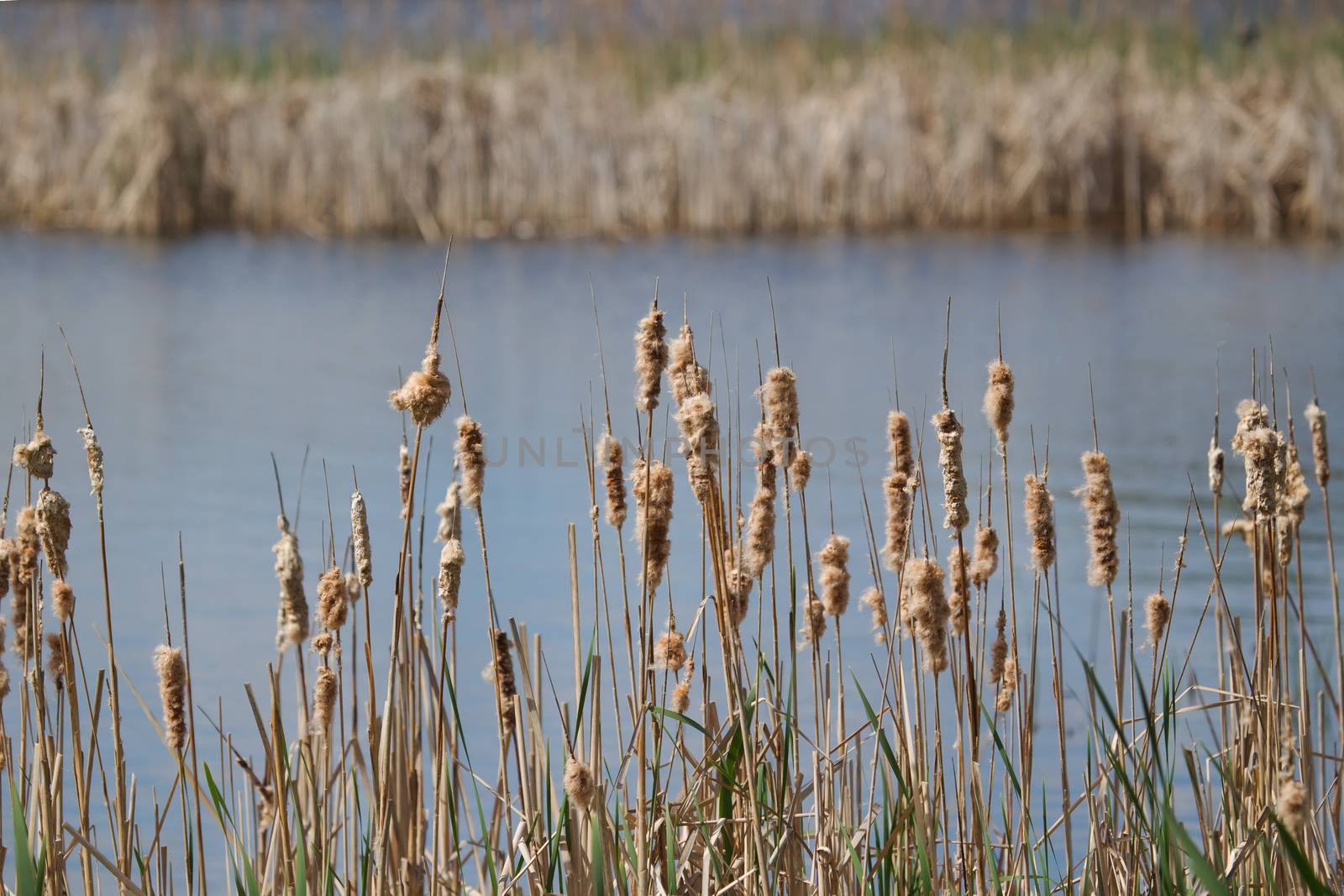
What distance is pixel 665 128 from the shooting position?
10922 millimetres

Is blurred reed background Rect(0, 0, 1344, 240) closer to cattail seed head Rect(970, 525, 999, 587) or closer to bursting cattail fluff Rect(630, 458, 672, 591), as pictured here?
cattail seed head Rect(970, 525, 999, 587)

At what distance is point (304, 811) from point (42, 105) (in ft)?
34.7

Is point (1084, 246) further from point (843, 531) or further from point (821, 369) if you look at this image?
point (843, 531)

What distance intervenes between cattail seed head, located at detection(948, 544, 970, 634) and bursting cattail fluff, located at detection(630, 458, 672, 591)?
308 millimetres

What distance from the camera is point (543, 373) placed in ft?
21.9

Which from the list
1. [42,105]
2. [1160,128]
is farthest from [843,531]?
[42,105]

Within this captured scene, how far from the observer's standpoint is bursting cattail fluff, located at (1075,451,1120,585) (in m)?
1.71

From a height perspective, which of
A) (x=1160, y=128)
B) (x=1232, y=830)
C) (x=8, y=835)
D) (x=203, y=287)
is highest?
(x=1160, y=128)

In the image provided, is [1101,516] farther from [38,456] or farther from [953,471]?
[38,456]

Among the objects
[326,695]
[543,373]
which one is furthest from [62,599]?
[543,373]

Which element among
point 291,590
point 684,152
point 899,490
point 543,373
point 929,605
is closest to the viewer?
point 291,590

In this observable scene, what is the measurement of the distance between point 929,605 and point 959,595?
11 cm

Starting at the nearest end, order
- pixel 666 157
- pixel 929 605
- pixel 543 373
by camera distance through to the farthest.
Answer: pixel 929 605 → pixel 543 373 → pixel 666 157

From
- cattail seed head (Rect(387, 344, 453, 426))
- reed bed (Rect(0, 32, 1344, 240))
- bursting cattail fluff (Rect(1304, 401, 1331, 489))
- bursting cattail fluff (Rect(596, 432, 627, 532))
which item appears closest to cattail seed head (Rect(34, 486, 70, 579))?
cattail seed head (Rect(387, 344, 453, 426))
